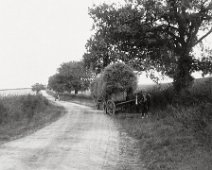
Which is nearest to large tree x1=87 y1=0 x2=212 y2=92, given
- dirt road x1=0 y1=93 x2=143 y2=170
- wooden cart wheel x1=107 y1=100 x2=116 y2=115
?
wooden cart wheel x1=107 y1=100 x2=116 y2=115

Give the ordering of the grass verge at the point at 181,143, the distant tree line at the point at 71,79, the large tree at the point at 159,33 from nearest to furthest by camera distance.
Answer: the grass verge at the point at 181,143 < the large tree at the point at 159,33 < the distant tree line at the point at 71,79

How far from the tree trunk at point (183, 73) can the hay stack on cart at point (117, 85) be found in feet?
11.0

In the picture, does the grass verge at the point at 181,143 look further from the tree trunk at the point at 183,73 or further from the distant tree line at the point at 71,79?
the distant tree line at the point at 71,79

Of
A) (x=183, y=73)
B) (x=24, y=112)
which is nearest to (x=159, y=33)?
(x=183, y=73)

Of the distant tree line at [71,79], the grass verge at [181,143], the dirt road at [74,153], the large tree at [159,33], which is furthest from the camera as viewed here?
the distant tree line at [71,79]

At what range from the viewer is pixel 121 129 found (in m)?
17.0

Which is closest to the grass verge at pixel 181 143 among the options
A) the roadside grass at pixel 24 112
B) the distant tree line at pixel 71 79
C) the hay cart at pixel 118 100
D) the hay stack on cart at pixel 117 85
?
the hay cart at pixel 118 100

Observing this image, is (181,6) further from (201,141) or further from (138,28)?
(201,141)

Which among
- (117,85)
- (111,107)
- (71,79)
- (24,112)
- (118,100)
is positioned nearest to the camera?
(117,85)

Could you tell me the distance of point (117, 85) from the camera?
80.9 ft

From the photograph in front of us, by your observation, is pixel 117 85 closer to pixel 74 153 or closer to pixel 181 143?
pixel 181 143

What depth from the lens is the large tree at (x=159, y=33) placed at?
→ 2291 cm

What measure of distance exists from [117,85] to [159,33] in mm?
5512

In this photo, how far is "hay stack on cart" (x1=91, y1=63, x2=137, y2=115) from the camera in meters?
24.7
